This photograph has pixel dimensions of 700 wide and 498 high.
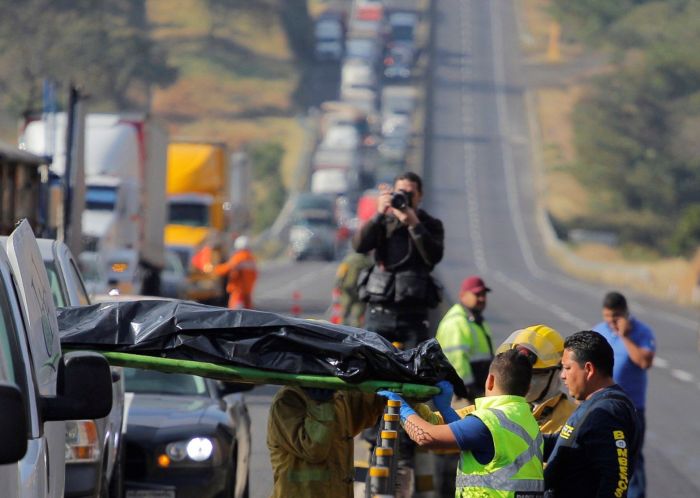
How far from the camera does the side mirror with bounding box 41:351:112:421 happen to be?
16.0 feet

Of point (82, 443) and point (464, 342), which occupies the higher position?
point (464, 342)

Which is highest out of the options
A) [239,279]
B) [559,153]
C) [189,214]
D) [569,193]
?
[559,153]

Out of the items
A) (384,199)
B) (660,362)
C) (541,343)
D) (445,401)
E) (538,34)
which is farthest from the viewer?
(538,34)

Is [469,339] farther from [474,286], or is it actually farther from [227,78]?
[227,78]

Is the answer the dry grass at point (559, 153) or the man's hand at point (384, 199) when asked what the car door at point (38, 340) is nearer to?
the man's hand at point (384, 199)

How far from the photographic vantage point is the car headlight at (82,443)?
320 inches

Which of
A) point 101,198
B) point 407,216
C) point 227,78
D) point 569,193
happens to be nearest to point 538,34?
point 227,78

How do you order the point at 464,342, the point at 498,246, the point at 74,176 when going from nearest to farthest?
the point at 464,342, the point at 74,176, the point at 498,246

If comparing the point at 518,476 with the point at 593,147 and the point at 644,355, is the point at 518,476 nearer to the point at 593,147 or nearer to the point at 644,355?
the point at 644,355

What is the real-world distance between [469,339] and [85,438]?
337cm

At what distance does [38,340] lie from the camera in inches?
217

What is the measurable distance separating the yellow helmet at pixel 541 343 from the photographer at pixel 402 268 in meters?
3.43

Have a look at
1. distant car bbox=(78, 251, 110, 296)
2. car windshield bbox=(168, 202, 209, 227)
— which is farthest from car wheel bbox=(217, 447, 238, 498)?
car windshield bbox=(168, 202, 209, 227)

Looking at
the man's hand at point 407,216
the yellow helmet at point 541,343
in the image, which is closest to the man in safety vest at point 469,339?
the man's hand at point 407,216
